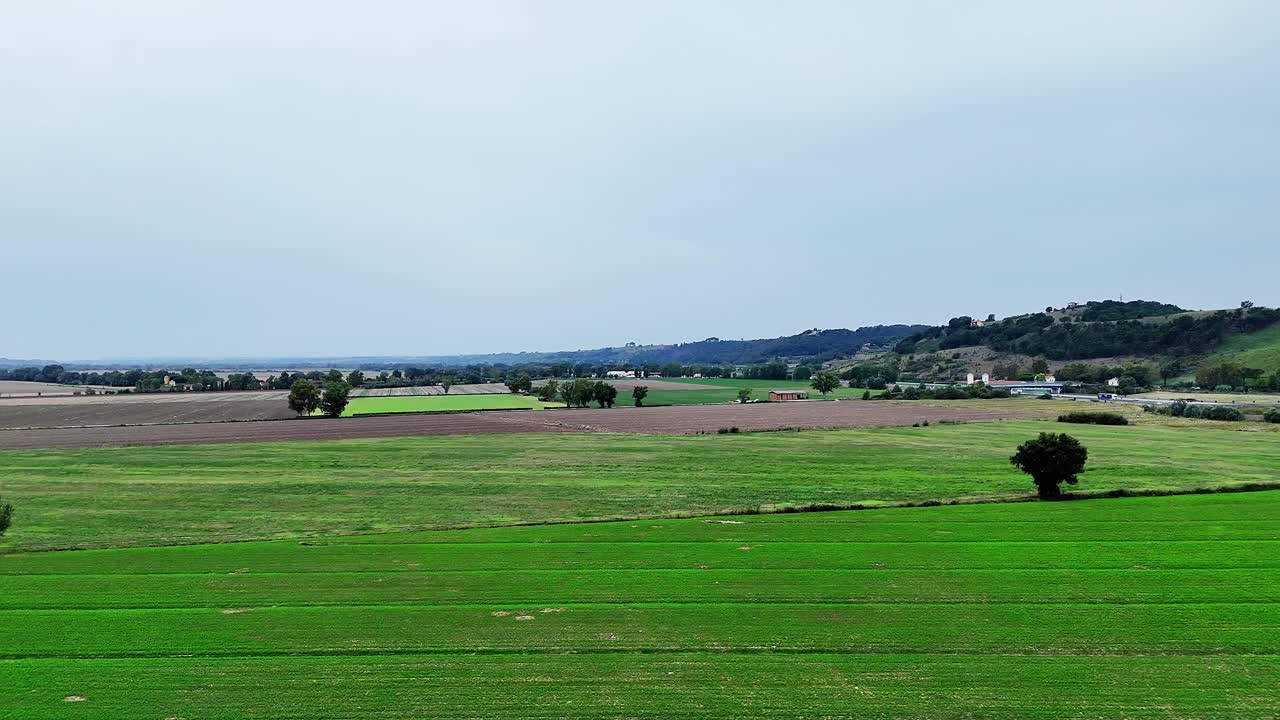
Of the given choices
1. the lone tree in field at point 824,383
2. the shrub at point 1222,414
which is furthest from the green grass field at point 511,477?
the lone tree in field at point 824,383

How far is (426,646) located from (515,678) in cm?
384

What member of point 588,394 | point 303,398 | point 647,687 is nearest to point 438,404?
point 588,394

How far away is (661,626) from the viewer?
942 inches

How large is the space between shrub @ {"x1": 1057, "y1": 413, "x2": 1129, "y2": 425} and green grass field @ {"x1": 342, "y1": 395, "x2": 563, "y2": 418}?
83357 mm

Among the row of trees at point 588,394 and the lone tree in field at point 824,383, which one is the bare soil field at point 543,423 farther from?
the lone tree in field at point 824,383

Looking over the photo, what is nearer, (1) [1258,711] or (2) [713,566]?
(1) [1258,711]

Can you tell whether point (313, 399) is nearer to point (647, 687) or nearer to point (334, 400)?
point (334, 400)

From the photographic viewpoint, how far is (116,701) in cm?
1866

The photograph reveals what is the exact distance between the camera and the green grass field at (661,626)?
18.6 meters

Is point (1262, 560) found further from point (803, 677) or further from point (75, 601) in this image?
point (75, 601)

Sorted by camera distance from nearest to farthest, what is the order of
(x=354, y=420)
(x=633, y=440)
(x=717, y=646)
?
(x=717, y=646) < (x=633, y=440) < (x=354, y=420)

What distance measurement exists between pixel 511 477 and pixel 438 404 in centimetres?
9653

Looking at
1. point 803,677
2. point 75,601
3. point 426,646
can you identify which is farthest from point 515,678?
point 75,601

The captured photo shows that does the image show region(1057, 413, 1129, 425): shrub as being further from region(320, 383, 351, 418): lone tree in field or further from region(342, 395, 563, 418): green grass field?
region(320, 383, 351, 418): lone tree in field
